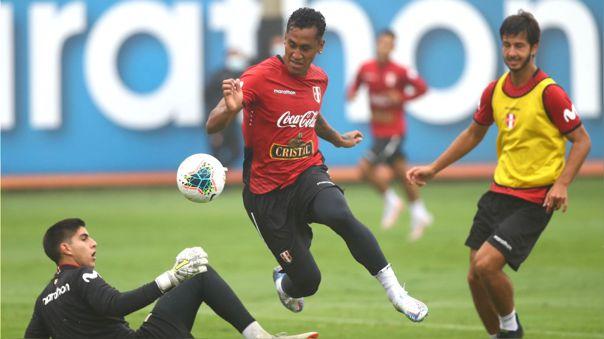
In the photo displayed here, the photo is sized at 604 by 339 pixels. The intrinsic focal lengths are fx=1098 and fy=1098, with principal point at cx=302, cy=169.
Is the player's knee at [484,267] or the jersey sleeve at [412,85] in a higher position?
the player's knee at [484,267]

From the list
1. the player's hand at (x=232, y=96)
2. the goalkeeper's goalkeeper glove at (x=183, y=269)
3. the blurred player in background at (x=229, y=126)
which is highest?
the player's hand at (x=232, y=96)

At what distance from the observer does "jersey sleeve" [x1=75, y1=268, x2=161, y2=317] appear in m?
7.23

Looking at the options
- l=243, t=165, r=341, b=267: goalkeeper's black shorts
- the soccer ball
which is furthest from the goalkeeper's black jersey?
l=243, t=165, r=341, b=267: goalkeeper's black shorts

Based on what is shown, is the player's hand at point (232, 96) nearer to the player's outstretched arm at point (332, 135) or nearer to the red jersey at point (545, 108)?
the player's outstretched arm at point (332, 135)

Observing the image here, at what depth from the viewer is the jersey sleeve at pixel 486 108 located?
8.84 m

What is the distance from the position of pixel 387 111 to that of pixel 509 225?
882 centimetres

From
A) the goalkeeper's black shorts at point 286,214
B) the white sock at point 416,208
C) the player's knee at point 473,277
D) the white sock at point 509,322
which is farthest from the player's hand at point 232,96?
the white sock at point 416,208

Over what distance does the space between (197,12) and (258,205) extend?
13.7 meters

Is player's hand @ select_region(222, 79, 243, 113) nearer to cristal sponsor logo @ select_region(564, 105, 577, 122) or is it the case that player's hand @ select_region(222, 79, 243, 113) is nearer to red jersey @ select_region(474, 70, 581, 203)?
red jersey @ select_region(474, 70, 581, 203)

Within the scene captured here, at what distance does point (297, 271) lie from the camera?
28.6 ft

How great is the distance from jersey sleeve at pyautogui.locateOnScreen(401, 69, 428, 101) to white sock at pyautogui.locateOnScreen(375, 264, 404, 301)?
893 cm

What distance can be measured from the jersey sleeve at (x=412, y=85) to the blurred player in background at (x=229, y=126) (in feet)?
17.2

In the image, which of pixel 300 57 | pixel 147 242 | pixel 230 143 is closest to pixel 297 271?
pixel 300 57

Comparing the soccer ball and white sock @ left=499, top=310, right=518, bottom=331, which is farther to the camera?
white sock @ left=499, top=310, right=518, bottom=331
